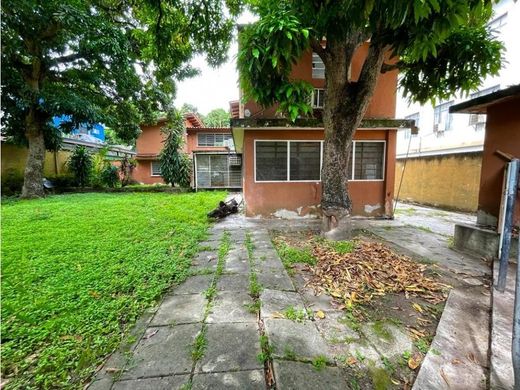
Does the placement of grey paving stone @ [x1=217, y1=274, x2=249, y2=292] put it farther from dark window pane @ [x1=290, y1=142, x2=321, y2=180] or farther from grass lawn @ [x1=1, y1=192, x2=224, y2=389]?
dark window pane @ [x1=290, y1=142, x2=321, y2=180]

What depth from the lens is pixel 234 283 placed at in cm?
279

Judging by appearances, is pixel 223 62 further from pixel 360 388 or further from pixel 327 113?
pixel 360 388

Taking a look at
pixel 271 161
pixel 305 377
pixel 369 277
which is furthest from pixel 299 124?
pixel 305 377

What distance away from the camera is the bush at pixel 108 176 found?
13.9m

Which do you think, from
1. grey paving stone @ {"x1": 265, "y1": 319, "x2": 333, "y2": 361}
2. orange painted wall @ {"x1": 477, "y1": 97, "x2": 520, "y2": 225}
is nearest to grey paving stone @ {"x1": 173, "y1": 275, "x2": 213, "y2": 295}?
grey paving stone @ {"x1": 265, "y1": 319, "x2": 333, "y2": 361}

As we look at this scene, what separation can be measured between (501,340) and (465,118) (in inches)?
428

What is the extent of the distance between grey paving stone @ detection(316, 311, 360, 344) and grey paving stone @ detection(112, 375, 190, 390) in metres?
1.05

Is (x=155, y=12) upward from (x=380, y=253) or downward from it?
upward

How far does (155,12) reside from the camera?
395cm

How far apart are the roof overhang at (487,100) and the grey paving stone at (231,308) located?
4198 millimetres

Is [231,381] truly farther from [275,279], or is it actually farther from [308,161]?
[308,161]

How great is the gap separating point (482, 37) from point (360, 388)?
5.43 meters

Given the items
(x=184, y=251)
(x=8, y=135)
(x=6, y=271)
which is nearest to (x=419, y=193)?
(x=184, y=251)

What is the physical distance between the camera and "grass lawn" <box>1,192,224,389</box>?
1606 mm
